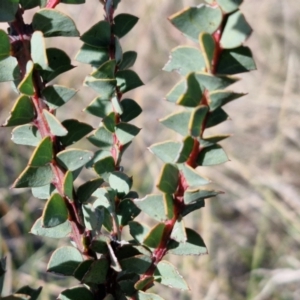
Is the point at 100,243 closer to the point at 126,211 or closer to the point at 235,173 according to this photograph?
the point at 126,211

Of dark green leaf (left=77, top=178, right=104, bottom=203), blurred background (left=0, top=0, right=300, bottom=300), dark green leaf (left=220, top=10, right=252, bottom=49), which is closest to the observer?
dark green leaf (left=220, top=10, right=252, bottom=49)

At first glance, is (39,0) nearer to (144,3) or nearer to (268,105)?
(268,105)

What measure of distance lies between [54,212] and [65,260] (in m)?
0.05

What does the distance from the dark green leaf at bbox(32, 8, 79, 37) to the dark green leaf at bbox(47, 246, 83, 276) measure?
0.15 metres

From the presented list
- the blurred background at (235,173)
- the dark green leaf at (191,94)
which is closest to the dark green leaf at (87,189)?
the dark green leaf at (191,94)

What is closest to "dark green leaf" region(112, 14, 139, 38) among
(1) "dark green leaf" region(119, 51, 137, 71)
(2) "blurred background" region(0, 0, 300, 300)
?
(1) "dark green leaf" region(119, 51, 137, 71)

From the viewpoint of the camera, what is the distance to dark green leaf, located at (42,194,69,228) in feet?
1.01

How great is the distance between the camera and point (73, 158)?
12.4 inches

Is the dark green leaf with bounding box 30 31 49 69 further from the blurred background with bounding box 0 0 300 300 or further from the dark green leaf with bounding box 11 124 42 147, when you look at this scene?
the blurred background with bounding box 0 0 300 300

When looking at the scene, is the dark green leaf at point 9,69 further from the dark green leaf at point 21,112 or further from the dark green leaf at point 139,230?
the dark green leaf at point 139,230

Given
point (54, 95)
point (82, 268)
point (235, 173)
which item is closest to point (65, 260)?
point (82, 268)

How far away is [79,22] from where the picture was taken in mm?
2516

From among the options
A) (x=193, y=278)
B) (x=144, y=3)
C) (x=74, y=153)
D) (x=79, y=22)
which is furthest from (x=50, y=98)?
(x=79, y=22)

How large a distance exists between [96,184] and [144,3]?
2.10 meters
